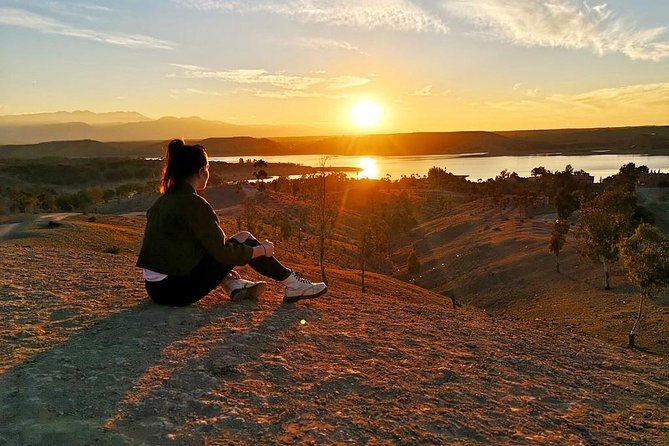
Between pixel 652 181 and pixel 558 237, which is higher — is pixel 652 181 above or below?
above

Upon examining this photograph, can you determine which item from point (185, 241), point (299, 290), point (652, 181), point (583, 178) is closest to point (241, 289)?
point (299, 290)

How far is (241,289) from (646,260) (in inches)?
548

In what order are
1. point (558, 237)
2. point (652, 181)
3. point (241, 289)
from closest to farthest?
point (241, 289) < point (558, 237) < point (652, 181)

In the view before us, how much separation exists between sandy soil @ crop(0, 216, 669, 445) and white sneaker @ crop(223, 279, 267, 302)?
0.56ft

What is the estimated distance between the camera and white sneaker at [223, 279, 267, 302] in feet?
21.2

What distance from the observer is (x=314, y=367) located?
4680 mm

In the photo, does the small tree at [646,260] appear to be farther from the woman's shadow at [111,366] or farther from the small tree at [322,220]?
the woman's shadow at [111,366]

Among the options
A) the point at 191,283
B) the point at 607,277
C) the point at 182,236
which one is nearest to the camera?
the point at 182,236

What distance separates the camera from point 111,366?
14.2 feet

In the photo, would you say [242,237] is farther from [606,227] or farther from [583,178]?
[583,178]

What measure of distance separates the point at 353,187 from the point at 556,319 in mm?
60842

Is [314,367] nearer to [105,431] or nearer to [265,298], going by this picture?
[105,431]

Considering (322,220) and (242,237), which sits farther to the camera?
(322,220)

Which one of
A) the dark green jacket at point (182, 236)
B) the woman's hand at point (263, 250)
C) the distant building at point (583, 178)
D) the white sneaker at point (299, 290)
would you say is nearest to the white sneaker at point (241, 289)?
the white sneaker at point (299, 290)
